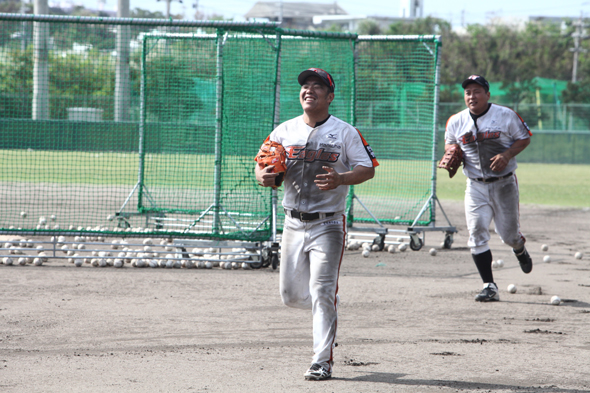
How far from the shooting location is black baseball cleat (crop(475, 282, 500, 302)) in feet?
25.0

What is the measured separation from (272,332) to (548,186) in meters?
19.4

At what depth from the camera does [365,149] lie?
5035 mm

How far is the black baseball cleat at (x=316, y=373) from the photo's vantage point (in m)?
4.72

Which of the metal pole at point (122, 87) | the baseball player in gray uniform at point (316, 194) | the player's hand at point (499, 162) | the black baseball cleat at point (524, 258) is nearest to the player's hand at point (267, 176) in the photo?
the baseball player in gray uniform at point (316, 194)

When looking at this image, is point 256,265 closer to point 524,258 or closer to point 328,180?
point 524,258

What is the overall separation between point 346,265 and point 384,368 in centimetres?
481

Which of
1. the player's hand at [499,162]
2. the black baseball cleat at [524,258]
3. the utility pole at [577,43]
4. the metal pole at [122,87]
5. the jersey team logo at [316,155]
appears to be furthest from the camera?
the utility pole at [577,43]

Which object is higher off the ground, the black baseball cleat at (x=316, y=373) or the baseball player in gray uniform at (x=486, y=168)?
the baseball player in gray uniform at (x=486, y=168)

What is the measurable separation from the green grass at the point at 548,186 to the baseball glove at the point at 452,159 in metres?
11.3

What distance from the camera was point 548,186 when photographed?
23344 mm

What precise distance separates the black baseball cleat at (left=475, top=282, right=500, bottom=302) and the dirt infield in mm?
140

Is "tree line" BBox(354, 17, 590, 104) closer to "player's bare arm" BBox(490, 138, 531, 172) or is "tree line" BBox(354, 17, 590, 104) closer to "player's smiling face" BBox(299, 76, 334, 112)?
"player's bare arm" BBox(490, 138, 531, 172)

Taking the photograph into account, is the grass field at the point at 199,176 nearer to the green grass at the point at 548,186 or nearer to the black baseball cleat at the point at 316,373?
the green grass at the point at 548,186

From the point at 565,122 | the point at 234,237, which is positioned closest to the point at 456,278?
the point at 234,237
